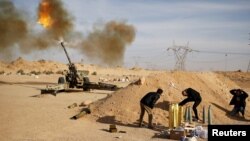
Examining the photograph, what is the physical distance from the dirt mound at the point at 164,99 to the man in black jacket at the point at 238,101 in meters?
0.43

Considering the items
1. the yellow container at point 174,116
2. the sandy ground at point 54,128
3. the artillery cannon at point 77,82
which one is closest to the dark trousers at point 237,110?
the yellow container at point 174,116

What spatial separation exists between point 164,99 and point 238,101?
3.28 m

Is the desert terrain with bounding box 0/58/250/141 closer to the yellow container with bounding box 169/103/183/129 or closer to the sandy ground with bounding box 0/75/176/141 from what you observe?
the sandy ground with bounding box 0/75/176/141

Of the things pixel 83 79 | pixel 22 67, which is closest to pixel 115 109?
pixel 83 79

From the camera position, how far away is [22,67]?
82.3m

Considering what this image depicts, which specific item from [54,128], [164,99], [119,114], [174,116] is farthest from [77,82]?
[174,116]

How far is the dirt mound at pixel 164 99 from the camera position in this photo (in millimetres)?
17547

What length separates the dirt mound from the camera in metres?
17.5

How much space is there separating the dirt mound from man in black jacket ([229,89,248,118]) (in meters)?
0.43

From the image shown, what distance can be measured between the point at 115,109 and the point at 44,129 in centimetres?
398

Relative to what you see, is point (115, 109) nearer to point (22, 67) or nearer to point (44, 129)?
point (44, 129)

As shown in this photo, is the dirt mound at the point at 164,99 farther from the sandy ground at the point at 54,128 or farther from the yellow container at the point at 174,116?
the yellow container at the point at 174,116

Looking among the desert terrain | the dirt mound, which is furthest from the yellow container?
the dirt mound

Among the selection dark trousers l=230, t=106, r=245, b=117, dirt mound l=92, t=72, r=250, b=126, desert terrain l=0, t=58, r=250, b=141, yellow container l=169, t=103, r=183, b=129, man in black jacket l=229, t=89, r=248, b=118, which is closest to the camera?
desert terrain l=0, t=58, r=250, b=141
